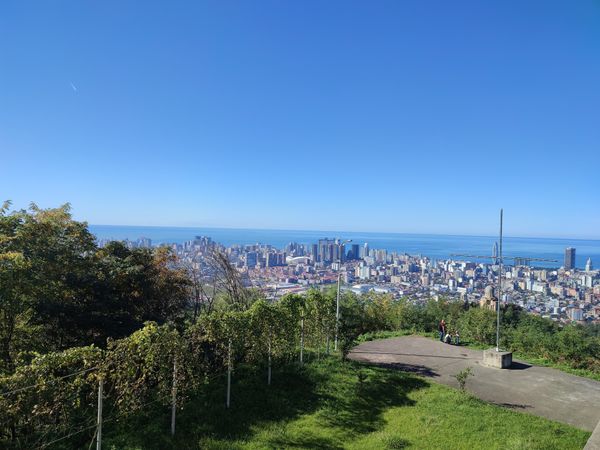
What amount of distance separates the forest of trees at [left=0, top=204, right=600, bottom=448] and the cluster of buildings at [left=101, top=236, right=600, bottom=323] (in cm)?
279

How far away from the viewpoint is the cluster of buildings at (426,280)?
831 inches

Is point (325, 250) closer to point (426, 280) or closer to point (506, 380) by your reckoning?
point (426, 280)

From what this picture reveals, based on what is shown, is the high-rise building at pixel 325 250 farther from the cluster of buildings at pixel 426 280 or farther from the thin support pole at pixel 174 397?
the thin support pole at pixel 174 397

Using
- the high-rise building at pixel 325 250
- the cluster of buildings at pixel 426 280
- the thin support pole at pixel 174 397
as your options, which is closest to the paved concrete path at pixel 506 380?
the cluster of buildings at pixel 426 280

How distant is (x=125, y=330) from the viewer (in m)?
11.3

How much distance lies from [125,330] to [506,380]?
465 inches

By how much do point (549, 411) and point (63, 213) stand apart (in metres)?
16.0

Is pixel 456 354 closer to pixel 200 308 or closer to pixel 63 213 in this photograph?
pixel 200 308

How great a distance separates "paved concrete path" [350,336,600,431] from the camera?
363 inches

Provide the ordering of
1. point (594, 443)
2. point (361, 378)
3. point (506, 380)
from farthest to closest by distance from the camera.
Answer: point (506, 380)
point (361, 378)
point (594, 443)

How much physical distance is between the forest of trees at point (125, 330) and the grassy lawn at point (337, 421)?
22.3 inches

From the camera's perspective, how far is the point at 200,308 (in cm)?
1644

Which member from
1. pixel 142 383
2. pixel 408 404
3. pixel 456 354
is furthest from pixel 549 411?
pixel 142 383

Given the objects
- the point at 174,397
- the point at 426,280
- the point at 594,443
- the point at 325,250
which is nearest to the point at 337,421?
the point at 174,397
